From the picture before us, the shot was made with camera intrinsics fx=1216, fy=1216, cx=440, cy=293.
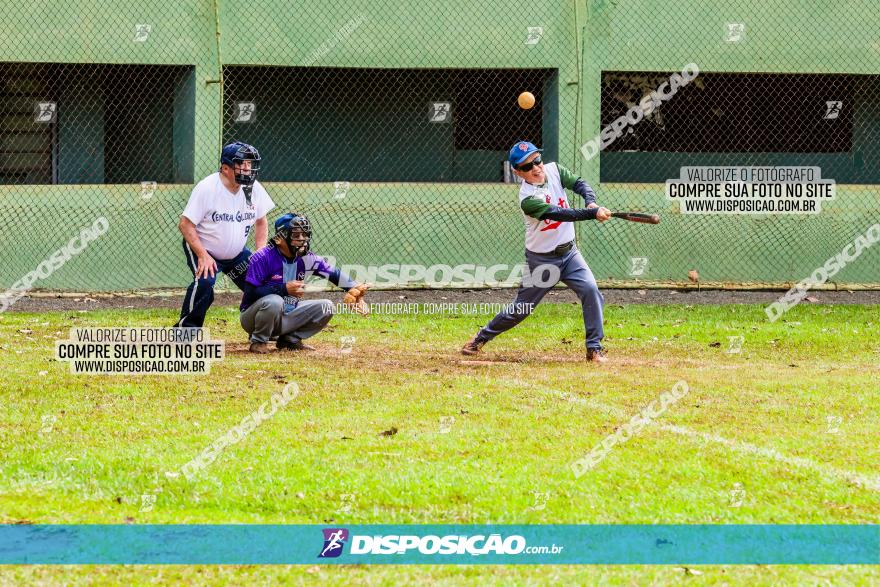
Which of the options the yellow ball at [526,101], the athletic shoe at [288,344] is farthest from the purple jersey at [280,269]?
the yellow ball at [526,101]

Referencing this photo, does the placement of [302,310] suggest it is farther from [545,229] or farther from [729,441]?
[729,441]

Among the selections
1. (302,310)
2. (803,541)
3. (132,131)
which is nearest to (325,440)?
(803,541)

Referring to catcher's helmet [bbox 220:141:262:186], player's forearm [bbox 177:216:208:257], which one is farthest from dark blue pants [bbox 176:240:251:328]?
catcher's helmet [bbox 220:141:262:186]

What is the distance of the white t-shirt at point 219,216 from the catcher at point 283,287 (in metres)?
0.33

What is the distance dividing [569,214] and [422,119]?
8889 millimetres

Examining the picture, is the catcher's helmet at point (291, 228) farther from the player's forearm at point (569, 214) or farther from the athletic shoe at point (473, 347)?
the player's forearm at point (569, 214)

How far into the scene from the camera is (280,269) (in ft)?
34.4

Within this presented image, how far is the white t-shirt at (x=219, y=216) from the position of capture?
10.5 m

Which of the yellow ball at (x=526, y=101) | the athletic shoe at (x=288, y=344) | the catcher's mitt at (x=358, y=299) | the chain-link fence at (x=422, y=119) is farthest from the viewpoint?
the chain-link fence at (x=422, y=119)

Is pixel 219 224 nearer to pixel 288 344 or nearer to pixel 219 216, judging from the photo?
pixel 219 216

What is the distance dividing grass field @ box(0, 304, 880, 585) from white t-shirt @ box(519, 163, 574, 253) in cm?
103

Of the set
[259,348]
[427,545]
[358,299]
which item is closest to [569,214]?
[358,299]

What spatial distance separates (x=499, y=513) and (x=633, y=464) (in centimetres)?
119

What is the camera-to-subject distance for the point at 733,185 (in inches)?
669
